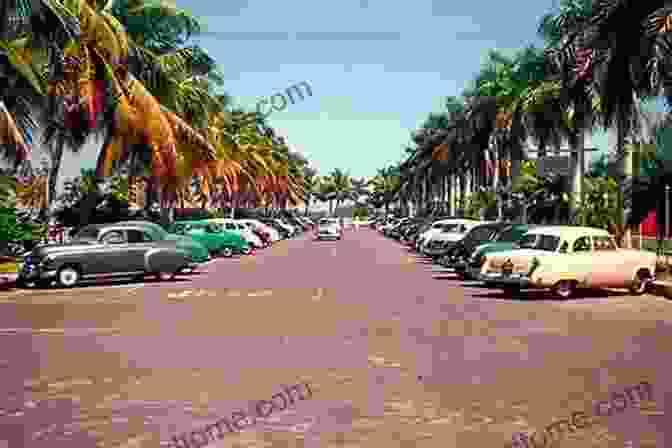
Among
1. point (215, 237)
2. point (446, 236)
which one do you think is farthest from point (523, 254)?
point (215, 237)

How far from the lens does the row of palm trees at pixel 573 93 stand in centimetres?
2270

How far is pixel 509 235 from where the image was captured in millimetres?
23703

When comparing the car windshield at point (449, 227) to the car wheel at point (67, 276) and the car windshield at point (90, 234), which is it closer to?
the car windshield at point (90, 234)

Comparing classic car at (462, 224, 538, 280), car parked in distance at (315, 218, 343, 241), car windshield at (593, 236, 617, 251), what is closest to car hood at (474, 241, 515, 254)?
classic car at (462, 224, 538, 280)

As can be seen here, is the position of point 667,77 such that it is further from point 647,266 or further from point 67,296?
point 67,296

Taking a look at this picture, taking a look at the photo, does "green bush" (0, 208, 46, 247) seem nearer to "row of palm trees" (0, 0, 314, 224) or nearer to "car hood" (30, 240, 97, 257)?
"row of palm trees" (0, 0, 314, 224)

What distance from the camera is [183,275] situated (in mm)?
26016

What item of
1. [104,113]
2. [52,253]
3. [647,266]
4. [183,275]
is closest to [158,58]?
[104,113]

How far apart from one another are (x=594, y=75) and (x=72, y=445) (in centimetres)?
2134

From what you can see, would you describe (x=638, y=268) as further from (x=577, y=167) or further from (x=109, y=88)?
(x=109, y=88)

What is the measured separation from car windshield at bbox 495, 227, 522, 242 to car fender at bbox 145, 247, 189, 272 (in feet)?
29.8

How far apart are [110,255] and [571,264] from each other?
11688 mm

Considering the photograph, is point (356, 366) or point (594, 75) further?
point (594, 75)

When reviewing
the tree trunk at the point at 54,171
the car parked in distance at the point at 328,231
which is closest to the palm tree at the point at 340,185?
the car parked in distance at the point at 328,231
